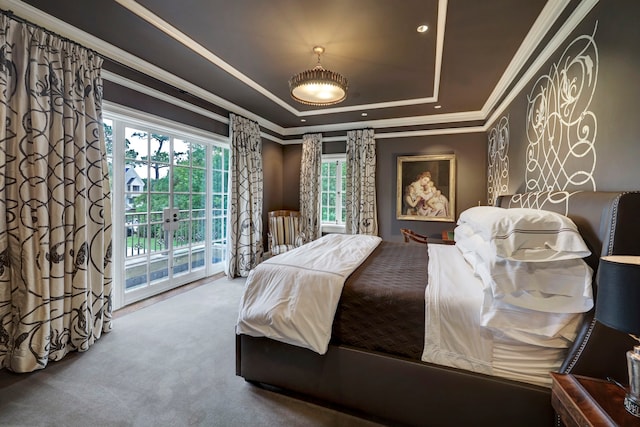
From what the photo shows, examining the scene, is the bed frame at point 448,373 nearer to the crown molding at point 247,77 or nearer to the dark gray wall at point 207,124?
the crown molding at point 247,77

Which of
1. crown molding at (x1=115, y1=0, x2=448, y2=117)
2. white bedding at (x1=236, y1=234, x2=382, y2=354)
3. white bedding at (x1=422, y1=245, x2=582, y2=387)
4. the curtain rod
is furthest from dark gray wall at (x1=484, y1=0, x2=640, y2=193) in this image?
the curtain rod

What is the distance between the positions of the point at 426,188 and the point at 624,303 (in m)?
4.26

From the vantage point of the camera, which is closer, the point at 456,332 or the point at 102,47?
the point at 456,332

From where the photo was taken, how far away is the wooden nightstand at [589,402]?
915 mm

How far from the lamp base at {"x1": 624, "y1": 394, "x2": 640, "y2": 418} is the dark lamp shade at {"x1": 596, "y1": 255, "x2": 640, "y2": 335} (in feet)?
1.07

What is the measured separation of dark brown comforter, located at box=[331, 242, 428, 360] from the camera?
4.98 ft

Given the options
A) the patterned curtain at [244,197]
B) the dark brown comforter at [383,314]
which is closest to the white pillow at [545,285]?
the dark brown comforter at [383,314]

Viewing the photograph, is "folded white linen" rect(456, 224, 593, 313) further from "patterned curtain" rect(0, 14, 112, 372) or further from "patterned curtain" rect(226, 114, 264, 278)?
"patterned curtain" rect(226, 114, 264, 278)

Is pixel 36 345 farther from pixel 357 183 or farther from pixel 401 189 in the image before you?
pixel 401 189

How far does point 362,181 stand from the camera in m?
5.05

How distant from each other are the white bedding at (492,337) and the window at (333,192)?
4.00 m

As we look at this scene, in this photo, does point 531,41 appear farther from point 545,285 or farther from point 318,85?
point 545,285

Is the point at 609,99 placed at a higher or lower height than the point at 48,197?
higher

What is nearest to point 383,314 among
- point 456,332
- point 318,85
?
point 456,332
